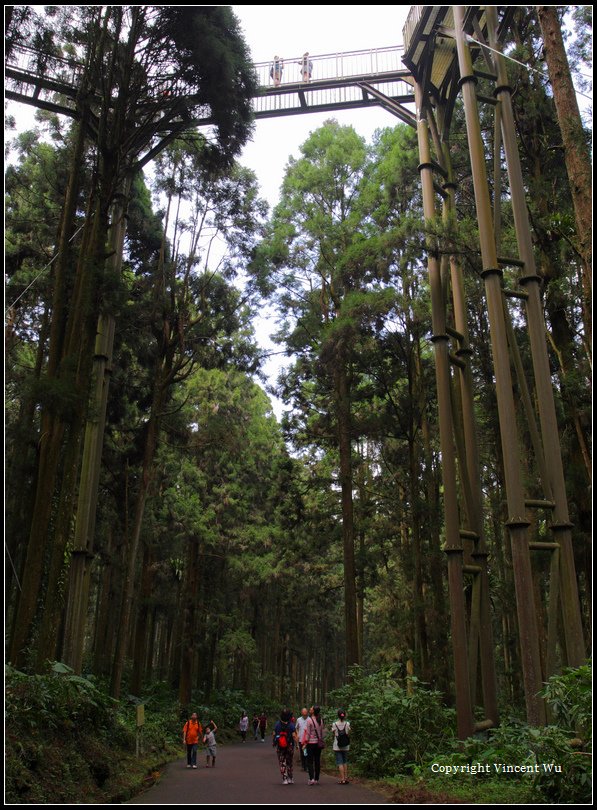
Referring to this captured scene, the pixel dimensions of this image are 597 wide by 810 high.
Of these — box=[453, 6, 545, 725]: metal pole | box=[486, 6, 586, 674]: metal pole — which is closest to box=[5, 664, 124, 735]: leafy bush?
box=[453, 6, 545, 725]: metal pole

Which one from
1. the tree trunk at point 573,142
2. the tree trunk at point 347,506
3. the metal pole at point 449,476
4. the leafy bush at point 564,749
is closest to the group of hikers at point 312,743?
the metal pole at point 449,476

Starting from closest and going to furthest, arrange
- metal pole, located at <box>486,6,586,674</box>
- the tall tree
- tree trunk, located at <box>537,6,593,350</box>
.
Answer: tree trunk, located at <box>537,6,593,350</box> < metal pole, located at <box>486,6,586,674</box> < the tall tree

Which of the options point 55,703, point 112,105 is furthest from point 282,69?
point 55,703

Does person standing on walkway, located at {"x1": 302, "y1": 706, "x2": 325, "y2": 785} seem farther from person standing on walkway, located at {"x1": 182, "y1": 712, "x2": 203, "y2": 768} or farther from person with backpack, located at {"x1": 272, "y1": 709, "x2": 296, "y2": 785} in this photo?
person standing on walkway, located at {"x1": 182, "y1": 712, "x2": 203, "y2": 768}

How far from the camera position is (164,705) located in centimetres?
2153

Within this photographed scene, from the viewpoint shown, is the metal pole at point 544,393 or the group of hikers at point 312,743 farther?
the group of hikers at point 312,743

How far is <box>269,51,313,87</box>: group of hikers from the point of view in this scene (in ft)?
53.0

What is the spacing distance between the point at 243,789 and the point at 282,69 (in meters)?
15.8

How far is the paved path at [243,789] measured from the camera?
327 inches

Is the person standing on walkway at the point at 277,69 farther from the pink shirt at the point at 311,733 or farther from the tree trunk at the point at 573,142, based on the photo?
the pink shirt at the point at 311,733

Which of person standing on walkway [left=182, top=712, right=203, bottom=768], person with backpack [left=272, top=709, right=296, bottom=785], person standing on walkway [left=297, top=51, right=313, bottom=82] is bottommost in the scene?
person standing on walkway [left=182, top=712, right=203, bottom=768]

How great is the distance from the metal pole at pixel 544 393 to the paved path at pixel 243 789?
3.49m

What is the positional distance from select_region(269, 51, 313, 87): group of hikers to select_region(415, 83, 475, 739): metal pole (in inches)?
151

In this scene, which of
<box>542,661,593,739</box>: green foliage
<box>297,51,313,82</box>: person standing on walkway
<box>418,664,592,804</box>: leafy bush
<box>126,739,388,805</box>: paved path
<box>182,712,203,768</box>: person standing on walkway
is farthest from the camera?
<box>297,51,313,82</box>: person standing on walkway
